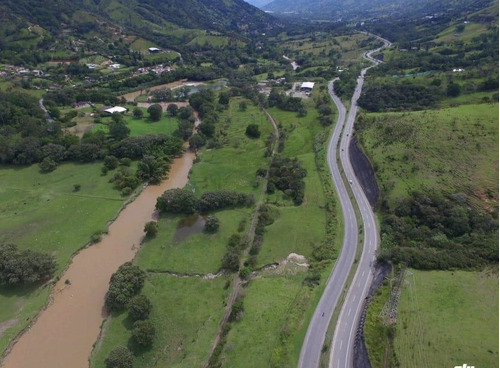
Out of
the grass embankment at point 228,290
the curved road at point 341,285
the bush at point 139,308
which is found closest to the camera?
the curved road at point 341,285

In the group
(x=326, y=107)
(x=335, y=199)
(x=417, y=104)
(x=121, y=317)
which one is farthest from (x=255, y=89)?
(x=121, y=317)

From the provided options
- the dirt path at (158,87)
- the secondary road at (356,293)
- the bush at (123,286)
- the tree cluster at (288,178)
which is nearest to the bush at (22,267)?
the bush at (123,286)

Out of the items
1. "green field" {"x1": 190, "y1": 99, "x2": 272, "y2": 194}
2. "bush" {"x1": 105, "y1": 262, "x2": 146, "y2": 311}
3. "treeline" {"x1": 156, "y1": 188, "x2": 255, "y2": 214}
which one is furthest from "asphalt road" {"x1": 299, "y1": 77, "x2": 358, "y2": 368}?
"bush" {"x1": 105, "y1": 262, "x2": 146, "y2": 311}

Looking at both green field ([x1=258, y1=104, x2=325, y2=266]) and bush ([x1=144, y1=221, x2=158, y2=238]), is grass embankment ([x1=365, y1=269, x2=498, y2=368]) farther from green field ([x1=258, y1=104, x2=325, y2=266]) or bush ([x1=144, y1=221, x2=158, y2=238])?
bush ([x1=144, y1=221, x2=158, y2=238])

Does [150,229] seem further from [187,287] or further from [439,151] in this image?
[439,151]

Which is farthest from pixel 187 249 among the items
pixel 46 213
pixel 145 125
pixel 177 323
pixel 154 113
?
pixel 154 113

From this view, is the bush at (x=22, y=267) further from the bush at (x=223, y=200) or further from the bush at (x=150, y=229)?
the bush at (x=223, y=200)
